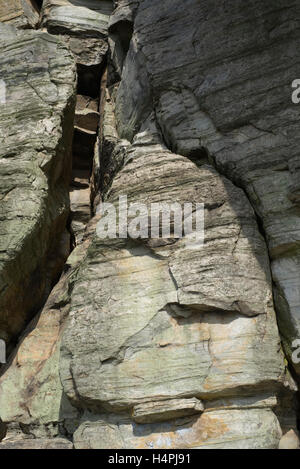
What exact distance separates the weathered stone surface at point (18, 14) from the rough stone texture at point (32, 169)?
288 centimetres

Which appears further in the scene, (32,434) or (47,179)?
(47,179)

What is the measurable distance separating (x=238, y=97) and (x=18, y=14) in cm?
854

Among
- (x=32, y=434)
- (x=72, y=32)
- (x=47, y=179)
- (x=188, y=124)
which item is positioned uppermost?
(x=72, y=32)

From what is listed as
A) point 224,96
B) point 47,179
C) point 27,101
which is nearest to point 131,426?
point 47,179

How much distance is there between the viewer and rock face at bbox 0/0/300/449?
8.03 metres

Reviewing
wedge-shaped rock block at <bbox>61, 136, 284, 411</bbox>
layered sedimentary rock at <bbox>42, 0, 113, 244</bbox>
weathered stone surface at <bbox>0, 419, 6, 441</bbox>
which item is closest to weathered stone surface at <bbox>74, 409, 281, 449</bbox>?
wedge-shaped rock block at <bbox>61, 136, 284, 411</bbox>

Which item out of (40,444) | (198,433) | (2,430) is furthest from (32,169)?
(198,433)

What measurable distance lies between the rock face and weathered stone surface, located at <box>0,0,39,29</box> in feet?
10.8

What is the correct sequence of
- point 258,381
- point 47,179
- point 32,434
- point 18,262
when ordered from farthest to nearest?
point 47,179 < point 18,262 < point 32,434 < point 258,381

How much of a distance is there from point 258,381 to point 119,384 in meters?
1.90

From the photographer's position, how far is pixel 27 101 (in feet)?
39.1

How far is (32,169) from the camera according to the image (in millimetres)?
10836

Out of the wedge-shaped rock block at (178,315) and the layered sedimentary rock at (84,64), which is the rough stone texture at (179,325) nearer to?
the wedge-shaped rock block at (178,315)

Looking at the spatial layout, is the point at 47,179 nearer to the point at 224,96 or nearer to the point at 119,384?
the point at 224,96
